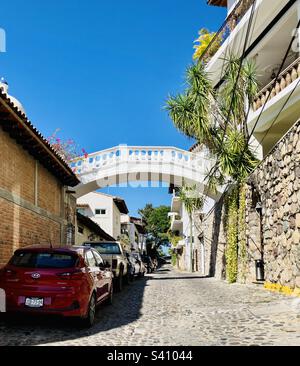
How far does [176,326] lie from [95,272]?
80.0 inches

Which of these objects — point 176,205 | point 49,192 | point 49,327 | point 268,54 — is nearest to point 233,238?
point 49,192

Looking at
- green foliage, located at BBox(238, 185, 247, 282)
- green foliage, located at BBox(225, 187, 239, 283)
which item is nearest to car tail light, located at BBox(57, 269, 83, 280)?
green foliage, located at BBox(238, 185, 247, 282)

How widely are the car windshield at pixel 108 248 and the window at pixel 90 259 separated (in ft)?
20.1

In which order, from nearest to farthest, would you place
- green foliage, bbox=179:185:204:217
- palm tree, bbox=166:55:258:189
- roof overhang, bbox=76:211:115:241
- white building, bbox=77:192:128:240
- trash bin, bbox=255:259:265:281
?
1. trash bin, bbox=255:259:265:281
2. palm tree, bbox=166:55:258:189
3. roof overhang, bbox=76:211:115:241
4. green foliage, bbox=179:185:204:217
5. white building, bbox=77:192:128:240

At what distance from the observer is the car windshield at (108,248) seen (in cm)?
1562

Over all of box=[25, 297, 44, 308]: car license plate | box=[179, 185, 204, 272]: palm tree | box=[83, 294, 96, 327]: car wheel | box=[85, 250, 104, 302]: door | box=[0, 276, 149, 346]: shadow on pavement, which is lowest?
box=[0, 276, 149, 346]: shadow on pavement

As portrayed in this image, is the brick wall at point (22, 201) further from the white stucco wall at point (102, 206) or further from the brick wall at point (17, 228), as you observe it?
the white stucco wall at point (102, 206)

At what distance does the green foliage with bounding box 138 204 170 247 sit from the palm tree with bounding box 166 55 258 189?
63.9 meters

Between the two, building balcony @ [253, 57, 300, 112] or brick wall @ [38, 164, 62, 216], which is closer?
brick wall @ [38, 164, 62, 216]

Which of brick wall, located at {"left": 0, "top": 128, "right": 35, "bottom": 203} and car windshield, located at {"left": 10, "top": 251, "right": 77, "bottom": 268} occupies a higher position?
brick wall, located at {"left": 0, "top": 128, "right": 35, "bottom": 203}

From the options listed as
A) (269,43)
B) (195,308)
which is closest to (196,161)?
(269,43)

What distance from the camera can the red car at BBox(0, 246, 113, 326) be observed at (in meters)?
7.26

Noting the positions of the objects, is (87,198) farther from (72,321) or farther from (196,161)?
(72,321)

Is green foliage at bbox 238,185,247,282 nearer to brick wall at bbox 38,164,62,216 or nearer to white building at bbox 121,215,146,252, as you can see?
brick wall at bbox 38,164,62,216
